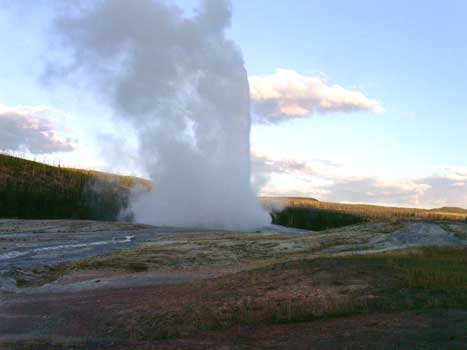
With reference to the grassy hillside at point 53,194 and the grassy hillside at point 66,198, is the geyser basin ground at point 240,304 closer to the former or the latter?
the grassy hillside at point 53,194

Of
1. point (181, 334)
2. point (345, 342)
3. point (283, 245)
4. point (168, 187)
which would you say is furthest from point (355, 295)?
point (168, 187)

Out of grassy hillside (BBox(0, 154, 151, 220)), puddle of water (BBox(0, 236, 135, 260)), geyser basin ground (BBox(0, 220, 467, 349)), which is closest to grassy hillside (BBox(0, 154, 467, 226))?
grassy hillside (BBox(0, 154, 151, 220))

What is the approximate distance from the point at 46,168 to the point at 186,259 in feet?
336

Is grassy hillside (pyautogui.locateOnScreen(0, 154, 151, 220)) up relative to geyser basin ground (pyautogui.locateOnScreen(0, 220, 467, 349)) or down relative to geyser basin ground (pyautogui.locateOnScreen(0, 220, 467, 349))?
up

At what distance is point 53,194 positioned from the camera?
4035 inches

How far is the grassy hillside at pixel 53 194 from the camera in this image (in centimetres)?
9375

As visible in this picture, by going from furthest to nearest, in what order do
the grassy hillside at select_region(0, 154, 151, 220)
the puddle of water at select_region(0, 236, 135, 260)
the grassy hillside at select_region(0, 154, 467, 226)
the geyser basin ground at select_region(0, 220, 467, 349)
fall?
the grassy hillside at select_region(0, 154, 467, 226), the grassy hillside at select_region(0, 154, 151, 220), the puddle of water at select_region(0, 236, 135, 260), the geyser basin ground at select_region(0, 220, 467, 349)

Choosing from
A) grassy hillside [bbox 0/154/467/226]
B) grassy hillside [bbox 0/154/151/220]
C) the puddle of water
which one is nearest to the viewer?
the puddle of water

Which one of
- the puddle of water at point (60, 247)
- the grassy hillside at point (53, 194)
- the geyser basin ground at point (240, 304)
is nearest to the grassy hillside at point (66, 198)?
the grassy hillside at point (53, 194)

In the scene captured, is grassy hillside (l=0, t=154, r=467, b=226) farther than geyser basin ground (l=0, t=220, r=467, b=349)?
Yes

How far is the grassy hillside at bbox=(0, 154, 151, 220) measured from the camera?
93.8 metres

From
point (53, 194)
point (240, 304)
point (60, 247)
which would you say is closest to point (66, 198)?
point (53, 194)

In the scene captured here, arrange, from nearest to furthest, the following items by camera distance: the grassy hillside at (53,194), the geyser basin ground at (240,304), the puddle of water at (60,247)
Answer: the geyser basin ground at (240,304) → the puddle of water at (60,247) → the grassy hillside at (53,194)

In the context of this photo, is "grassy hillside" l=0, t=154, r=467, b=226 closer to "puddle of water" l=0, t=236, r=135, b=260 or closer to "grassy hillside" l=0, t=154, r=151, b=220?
"grassy hillside" l=0, t=154, r=151, b=220
